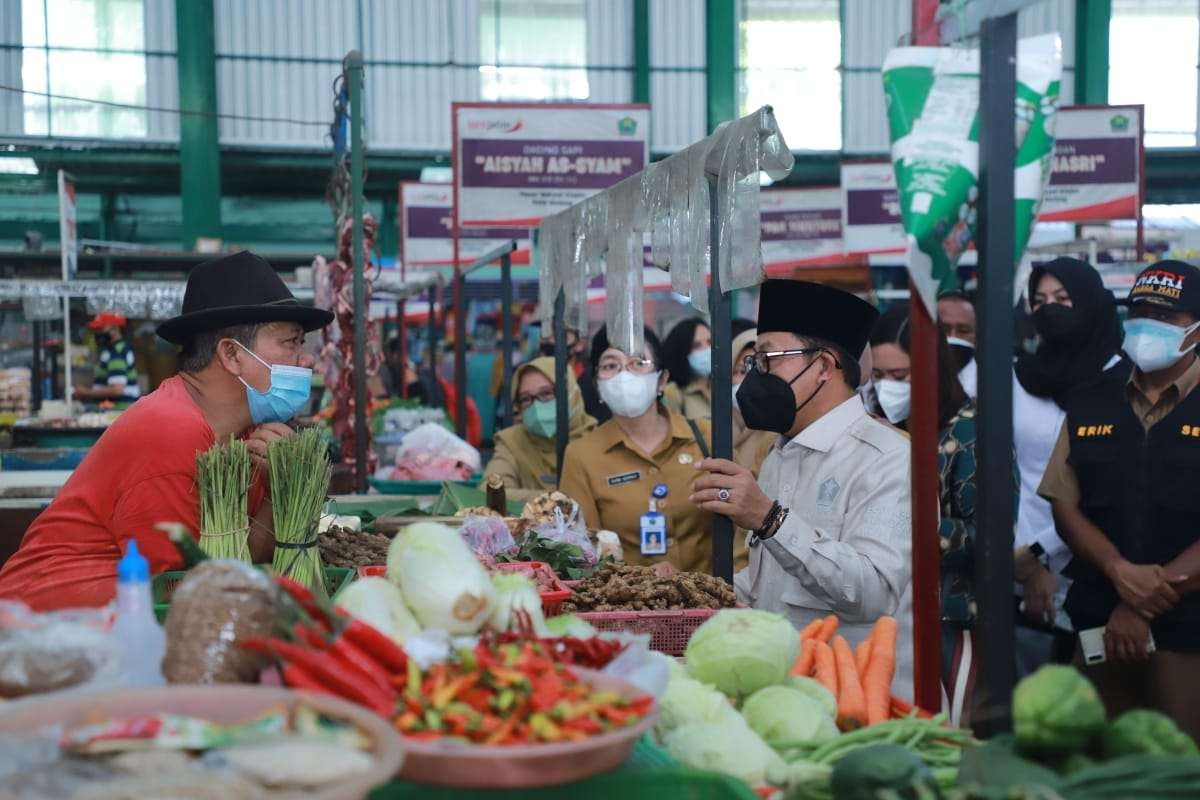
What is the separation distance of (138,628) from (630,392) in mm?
3532

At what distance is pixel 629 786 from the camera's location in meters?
1.97

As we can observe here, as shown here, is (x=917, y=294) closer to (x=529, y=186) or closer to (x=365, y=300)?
(x=365, y=300)

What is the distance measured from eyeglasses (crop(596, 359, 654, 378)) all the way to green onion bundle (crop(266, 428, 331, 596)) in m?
2.14

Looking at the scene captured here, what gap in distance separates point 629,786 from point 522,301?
20.7 metres

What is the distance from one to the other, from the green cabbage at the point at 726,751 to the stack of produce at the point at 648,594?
114cm

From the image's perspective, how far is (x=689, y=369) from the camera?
333 inches

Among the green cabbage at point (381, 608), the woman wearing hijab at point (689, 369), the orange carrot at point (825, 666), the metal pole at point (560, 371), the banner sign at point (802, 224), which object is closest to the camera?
the green cabbage at point (381, 608)

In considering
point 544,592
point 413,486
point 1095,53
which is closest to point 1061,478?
point 544,592

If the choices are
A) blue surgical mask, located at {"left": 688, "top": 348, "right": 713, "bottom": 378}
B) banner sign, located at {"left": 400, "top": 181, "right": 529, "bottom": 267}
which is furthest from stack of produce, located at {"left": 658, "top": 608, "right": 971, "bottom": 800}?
banner sign, located at {"left": 400, "top": 181, "right": 529, "bottom": 267}

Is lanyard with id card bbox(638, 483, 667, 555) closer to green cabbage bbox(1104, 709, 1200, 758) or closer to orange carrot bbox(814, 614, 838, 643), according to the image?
orange carrot bbox(814, 614, 838, 643)

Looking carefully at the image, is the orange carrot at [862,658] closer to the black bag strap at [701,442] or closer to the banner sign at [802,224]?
the black bag strap at [701,442]

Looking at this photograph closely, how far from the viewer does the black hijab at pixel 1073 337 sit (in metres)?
5.45

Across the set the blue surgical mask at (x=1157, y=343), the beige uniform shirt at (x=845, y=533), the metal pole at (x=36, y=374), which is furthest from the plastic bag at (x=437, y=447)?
the metal pole at (x=36, y=374)

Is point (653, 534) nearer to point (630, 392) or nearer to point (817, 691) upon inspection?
point (630, 392)
